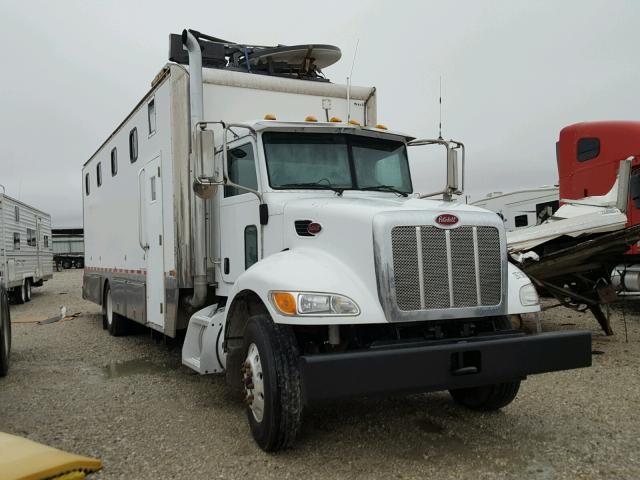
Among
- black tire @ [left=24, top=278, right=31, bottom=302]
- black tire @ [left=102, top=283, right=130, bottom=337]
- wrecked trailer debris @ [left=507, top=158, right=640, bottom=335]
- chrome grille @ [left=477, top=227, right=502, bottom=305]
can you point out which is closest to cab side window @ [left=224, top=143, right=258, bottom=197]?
chrome grille @ [left=477, top=227, right=502, bottom=305]

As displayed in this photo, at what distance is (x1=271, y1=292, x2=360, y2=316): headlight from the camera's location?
378 cm

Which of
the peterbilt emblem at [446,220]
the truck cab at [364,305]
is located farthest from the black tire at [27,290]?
the peterbilt emblem at [446,220]

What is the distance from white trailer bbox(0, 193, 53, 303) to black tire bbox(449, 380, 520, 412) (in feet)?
37.2

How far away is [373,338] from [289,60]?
394cm

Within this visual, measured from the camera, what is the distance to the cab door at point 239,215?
17.2 feet

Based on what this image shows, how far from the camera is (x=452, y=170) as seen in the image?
18.6ft

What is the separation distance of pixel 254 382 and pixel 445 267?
1.63 meters

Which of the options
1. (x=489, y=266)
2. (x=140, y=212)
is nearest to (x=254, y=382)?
(x=489, y=266)

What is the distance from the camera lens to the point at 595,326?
31.8 feet

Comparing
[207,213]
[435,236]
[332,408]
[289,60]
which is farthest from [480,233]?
[289,60]

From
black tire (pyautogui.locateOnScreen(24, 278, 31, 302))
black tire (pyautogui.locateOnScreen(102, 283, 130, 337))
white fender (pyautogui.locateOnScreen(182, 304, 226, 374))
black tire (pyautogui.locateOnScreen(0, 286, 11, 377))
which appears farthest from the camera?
black tire (pyautogui.locateOnScreen(24, 278, 31, 302))

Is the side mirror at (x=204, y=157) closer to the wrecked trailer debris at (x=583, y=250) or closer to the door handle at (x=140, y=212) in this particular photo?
the door handle at (x=140, y=212)

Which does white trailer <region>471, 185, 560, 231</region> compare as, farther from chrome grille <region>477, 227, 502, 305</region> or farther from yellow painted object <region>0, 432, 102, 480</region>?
yellow painted object <region>0, 432, 102, 480</region>

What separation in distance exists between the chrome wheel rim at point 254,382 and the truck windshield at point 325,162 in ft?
5.05
